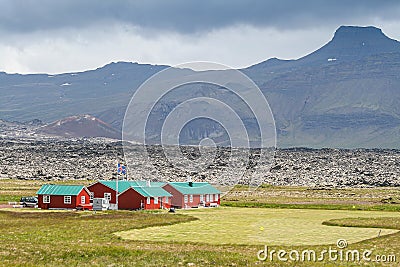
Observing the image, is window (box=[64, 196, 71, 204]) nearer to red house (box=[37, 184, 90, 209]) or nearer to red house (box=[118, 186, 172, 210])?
red house (box=[37, 184, 90, 209])

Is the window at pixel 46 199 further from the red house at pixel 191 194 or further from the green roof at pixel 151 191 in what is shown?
the red house at pixel 191 194

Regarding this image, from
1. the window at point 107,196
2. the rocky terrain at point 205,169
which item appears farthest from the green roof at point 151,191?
the rocky terrain at point 205,169

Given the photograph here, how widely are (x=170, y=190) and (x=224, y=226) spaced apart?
34.9 m

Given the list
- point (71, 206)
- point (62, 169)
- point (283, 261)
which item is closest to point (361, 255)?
point (283, 261)

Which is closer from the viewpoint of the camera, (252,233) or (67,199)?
(252,233)

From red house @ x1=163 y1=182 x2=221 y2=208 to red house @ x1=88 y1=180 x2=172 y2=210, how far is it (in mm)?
4238

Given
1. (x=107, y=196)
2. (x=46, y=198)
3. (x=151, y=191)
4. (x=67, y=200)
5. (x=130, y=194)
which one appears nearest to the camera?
(x=67, y=200)

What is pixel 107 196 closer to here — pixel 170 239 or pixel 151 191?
pixel 151 191

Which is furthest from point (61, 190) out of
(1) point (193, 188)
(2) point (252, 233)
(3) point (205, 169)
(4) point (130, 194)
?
(3) point (205, 169)

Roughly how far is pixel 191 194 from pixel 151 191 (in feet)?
31.9

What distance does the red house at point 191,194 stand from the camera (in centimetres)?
8981

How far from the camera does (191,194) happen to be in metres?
91.3

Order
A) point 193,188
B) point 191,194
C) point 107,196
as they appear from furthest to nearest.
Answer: point 193,188 → point 191,194 → point 107,196

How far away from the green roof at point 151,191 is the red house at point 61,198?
6.97 meters
